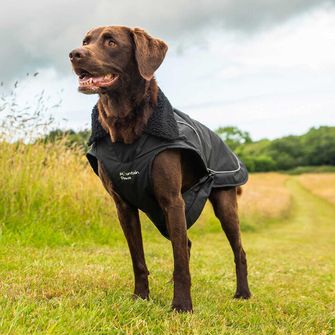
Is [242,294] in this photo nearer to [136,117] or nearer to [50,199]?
[136,117]

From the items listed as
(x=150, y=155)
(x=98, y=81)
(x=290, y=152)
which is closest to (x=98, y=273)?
(x=150, y=155)

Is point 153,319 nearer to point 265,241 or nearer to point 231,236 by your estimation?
point 231,236

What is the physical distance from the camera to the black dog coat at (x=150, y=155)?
11.8 feet

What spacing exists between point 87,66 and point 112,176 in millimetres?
826

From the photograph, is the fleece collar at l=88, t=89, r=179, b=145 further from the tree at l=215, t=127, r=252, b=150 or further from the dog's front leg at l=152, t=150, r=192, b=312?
the tree at l=215, t=127, r=252, b=150

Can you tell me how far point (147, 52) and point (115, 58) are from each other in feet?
0.79

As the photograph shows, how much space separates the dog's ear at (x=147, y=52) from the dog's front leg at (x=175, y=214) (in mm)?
612

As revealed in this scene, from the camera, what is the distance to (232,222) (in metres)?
4.64

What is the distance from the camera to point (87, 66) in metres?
3.48

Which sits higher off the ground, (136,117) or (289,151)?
(136,117)

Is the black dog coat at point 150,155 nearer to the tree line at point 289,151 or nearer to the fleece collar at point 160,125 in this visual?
the fleece collar at point 160,125

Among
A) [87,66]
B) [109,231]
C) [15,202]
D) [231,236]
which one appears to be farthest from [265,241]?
[87,66]

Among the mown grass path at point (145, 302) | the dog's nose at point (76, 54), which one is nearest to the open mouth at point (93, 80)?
the dog's nose at point (76, 54)

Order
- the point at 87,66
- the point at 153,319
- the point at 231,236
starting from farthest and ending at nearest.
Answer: the point at 231,236 → the point at 87,66 → the point at 153,319
